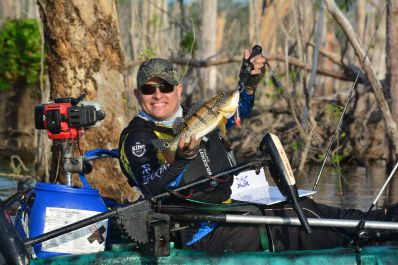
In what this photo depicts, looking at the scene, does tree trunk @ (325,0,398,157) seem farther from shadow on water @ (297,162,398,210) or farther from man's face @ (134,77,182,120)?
man's face @ (134,77,182,120)

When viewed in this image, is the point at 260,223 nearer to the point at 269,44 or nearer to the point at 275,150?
the point at 275,150

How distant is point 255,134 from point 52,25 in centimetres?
588

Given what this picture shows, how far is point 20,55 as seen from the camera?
16281 mm

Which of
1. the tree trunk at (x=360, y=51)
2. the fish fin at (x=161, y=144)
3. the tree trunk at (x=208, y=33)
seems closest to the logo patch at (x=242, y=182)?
the fish fin at (x=161, y=144)

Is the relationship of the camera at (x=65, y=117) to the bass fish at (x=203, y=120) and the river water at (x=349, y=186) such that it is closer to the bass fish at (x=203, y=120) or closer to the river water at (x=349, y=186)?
the bass fish at (x=203, y=120)

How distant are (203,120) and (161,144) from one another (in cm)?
26

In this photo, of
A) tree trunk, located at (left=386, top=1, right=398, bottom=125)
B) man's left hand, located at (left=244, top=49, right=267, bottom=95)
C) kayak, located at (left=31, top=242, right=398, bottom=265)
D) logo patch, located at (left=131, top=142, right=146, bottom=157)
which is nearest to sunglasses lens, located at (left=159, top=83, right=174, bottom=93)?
logo patch, located at (left=131, top=142, right=146, bottom=157)

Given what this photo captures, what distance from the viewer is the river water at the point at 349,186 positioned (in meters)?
9.60

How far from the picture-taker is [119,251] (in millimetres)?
5039

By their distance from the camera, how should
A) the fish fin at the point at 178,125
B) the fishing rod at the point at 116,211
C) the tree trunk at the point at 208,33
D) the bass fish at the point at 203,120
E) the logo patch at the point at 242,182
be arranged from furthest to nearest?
the tree trunk at the point at 208,33 < the logo patch at the point at 242,182 < the fish fin at the point at 178,125 < the bass fish at the point at 203,120 < the fishing rod at the point at 116,211

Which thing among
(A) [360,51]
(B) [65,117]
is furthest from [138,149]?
(A) [360,51]

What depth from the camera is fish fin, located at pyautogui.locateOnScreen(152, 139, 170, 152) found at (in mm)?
5000

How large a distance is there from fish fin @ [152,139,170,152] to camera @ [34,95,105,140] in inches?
22.4

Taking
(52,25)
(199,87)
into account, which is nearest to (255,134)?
(199,87)
